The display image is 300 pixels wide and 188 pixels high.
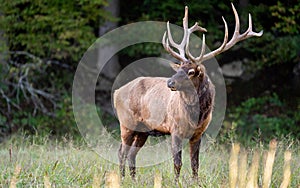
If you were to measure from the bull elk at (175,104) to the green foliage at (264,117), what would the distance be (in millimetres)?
5334

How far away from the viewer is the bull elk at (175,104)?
5652 mm

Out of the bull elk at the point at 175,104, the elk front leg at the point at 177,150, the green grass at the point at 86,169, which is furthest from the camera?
the elk front leg at the point at 177,150

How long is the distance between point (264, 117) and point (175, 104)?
6.59 m

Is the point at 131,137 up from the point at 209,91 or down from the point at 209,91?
down

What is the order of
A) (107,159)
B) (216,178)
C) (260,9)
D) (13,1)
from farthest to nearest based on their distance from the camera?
(260,9) < (13,1) < (107,159) < (216,178)

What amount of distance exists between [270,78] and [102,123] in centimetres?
406

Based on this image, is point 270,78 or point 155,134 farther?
point 270,78

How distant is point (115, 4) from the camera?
12656 millimetres

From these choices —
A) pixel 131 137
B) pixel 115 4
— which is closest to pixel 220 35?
pixel 115 4

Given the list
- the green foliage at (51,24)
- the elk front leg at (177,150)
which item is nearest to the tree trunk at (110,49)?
the green foliage at (51,24)

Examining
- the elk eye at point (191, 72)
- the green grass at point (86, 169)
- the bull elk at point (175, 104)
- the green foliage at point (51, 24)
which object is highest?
the green foliage at point (51, 24)

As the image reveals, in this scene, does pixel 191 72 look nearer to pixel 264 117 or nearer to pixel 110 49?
pixel 264 117

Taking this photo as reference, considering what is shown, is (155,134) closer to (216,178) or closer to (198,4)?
(216,178)

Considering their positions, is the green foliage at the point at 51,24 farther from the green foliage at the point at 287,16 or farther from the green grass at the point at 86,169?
→ the green grass at the point at 86,169
